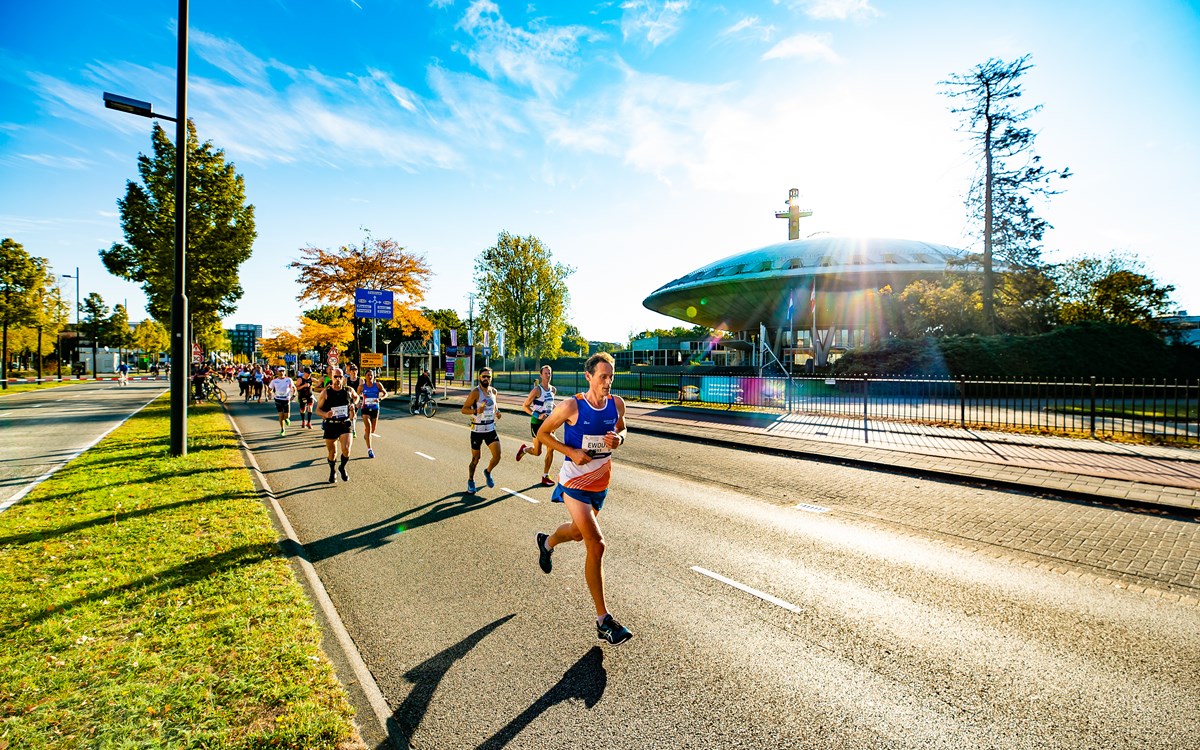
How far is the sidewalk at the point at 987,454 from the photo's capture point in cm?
870

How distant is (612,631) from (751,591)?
Answer: 162 cm

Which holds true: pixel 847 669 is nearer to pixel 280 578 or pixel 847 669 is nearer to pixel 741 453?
pixel 280 578

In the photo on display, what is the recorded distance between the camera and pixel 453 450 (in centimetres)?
1328

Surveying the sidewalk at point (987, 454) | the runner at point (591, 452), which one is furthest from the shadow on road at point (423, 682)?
the sidewalk at point (987, 454)

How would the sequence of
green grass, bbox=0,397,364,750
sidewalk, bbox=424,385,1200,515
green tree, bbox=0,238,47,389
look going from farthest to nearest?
green tree, bbox=0,238,47,389 < sidewalk, bbox=424,385,1200,515 < green grass, bbox=0,397,364,750

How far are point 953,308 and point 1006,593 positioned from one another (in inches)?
1395

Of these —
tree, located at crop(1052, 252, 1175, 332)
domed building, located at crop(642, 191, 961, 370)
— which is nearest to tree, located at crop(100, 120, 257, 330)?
domed building, located at crop(642, 191, 961, 370)

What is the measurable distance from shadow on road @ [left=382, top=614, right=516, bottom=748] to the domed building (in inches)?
1412

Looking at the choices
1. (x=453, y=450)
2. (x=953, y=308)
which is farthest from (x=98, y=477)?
(x=953, y=308)

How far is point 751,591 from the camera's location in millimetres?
4945

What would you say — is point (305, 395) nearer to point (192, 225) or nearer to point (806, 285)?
point (192, 225)

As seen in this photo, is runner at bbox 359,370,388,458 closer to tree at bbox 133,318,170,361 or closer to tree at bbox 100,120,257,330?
tree at bbox 100,120,257,330

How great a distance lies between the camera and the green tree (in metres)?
39.1

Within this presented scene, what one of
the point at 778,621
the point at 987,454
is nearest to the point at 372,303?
the point at 987,454
